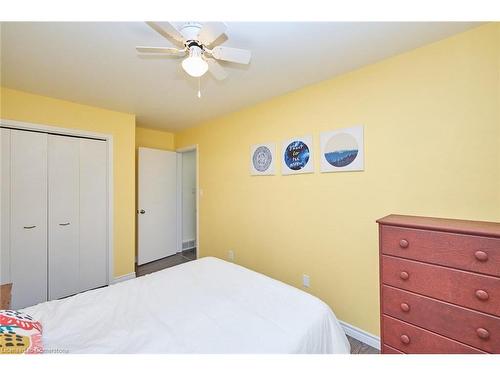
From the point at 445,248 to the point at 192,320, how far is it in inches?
56.2

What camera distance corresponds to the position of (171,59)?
5.76 feet

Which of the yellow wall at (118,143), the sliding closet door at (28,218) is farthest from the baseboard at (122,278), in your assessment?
the sliding closet door at (28,218)

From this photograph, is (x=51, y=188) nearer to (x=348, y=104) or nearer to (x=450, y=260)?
(x=348, y=104)

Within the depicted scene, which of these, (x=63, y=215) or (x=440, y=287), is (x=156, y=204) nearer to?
(x=63, y=215)

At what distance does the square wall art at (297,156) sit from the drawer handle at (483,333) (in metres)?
1.50

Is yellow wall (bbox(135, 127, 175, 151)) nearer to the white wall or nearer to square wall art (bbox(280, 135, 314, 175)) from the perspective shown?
the white wall

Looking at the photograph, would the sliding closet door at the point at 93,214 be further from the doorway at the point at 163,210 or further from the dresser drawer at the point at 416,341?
the dresser drawer at the point at 416,341

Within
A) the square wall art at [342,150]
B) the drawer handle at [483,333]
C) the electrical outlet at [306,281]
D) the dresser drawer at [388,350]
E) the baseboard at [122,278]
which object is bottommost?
the baseboard at [122,278]

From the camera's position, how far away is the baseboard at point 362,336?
69.4 inches

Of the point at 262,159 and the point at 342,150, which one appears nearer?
the point at 342,150

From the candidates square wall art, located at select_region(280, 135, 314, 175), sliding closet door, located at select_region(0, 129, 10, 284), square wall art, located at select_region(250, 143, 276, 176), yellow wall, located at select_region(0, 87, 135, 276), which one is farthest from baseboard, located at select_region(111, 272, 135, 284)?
square wall art, located at select_region(280, 135, 314, 175)

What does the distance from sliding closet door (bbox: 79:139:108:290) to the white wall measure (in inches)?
60.4

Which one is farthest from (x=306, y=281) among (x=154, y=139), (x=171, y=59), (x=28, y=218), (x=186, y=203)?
(x=154, y=139)
